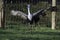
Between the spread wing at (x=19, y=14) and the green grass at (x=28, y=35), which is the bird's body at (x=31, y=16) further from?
the green grass at (x=28, y=35)

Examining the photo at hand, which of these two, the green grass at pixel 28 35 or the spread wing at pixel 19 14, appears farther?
the spread wing at pixel 19 14

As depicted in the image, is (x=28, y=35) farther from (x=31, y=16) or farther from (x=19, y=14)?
(x=19, y=14)

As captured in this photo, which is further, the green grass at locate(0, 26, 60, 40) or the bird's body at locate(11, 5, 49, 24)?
the bird's body at locate(11, 5, 49, 24)

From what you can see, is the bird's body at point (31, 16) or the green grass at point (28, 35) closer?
the green grass at point (28, 35)

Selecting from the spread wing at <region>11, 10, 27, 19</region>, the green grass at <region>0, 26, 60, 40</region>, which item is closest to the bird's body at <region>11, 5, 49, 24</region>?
the spread wing at <region>11, 10, 27, 19</region>

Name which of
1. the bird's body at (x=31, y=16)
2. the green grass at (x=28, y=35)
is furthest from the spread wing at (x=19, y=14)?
the green grass at (x=28, y=35)

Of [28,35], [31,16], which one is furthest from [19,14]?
[28,35]

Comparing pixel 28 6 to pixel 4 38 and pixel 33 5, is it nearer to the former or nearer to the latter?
pixel 33 5

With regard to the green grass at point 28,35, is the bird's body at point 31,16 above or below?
above

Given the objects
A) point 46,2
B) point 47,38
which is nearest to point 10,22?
point 46,2

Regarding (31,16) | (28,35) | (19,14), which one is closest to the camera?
(28,35)

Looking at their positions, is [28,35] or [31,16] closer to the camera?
[28,35]

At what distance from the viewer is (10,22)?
1309 cm

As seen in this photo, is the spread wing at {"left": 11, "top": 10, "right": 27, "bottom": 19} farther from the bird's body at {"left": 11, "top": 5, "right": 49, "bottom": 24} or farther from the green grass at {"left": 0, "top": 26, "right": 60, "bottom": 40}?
the green grass at {"left": 0, "top": 26, "right": 60, "bottom": 40}
